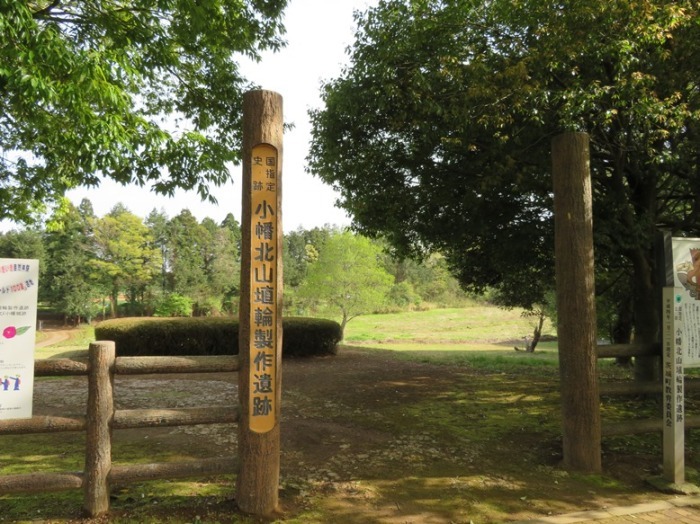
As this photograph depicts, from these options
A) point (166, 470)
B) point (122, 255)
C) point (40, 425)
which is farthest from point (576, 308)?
point (122, 255)

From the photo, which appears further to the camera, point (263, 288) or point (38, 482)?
point (263, 288)

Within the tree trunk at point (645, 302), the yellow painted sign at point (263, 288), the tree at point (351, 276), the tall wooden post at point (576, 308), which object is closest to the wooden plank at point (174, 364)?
the yellow painted sign at point (263, 288)

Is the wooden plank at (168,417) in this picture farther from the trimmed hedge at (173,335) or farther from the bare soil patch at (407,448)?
the trimmed hedge at (173,335)

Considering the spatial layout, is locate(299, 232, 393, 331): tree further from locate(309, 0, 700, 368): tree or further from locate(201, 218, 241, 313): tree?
locate(201, 218, 241, 313): tree

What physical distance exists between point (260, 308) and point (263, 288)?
16 cm

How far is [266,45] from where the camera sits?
8.32 m

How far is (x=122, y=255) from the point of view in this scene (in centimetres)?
3994

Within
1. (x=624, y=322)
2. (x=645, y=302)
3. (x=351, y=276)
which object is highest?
(x=351, y=276)

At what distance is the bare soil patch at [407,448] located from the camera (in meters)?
3.94

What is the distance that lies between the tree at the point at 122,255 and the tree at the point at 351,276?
73.6ft

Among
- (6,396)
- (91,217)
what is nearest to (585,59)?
(6,396)

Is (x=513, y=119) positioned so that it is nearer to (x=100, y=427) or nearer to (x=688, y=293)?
(x=688, y=293)

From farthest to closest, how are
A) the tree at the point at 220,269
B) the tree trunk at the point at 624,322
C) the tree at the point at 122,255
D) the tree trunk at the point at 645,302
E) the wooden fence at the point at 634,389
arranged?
the tree at the point at 220,269 < the tree at the point at 122,255 < the tree trunk at the point at 624,322 < the tree trunk at the point at 645,302 < the wooden fence at the point at 634,389

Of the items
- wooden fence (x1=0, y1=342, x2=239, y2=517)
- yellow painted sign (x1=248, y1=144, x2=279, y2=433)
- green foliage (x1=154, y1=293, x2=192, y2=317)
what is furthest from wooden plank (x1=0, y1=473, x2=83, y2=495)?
green foliage (x1=154, y1=293, x2=192, y2=317)
